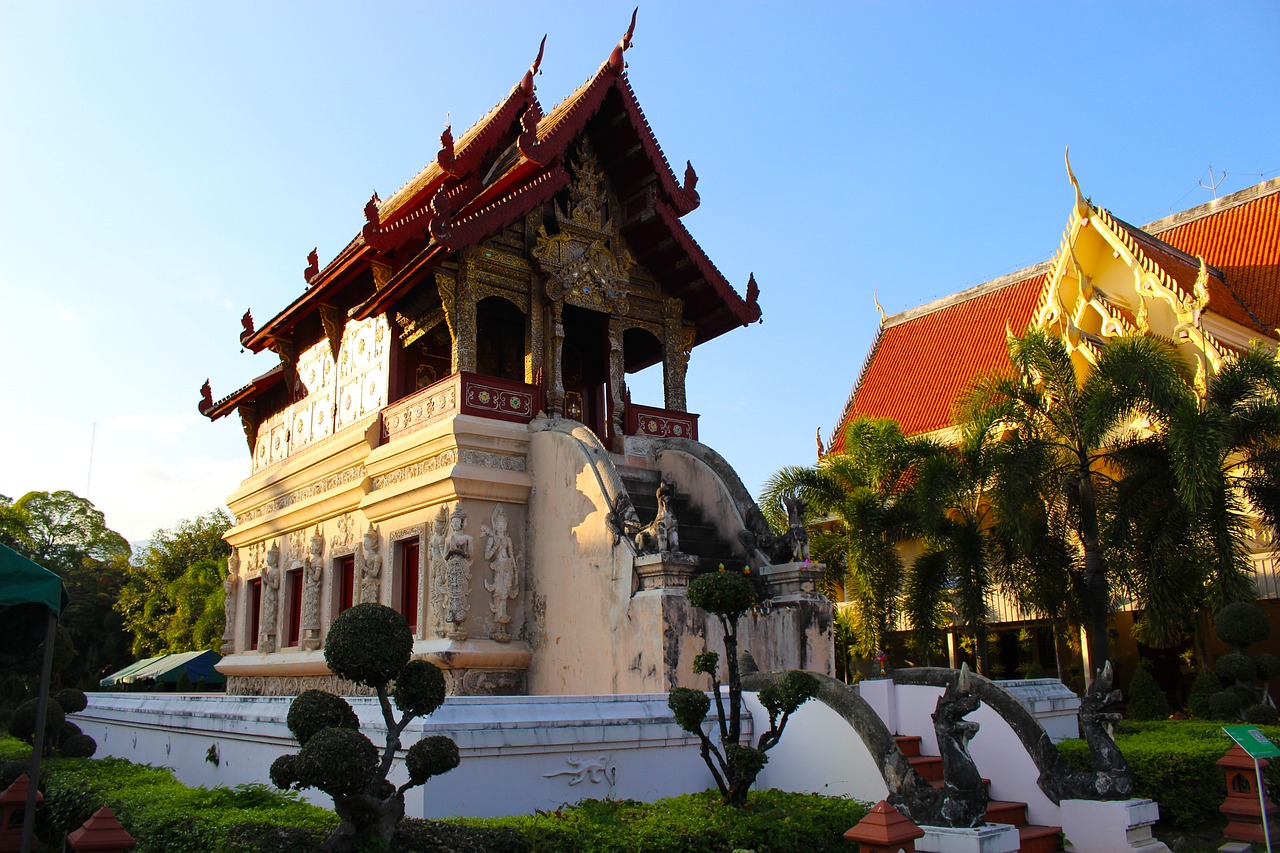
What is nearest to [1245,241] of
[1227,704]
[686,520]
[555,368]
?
[1227,704]

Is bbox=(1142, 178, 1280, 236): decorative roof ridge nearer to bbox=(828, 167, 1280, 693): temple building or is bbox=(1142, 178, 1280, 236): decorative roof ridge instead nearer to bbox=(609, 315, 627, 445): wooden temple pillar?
bbox=(828, 167, 1280, 693): temple building

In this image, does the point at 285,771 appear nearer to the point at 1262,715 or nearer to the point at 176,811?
the point at 176,811

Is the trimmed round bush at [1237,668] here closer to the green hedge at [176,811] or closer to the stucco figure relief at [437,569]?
the stucco figure relief at [437,569]

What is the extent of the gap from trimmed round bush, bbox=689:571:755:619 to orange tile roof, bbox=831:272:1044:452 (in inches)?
723

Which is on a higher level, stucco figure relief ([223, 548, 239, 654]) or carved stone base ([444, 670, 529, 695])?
stucco figure relief ([223, 548, 239, 654])

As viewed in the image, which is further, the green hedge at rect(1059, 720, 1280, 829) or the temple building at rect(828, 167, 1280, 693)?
the temple building at rect(828, 167, 1280, 693)

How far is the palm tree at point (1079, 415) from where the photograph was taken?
44.2ft

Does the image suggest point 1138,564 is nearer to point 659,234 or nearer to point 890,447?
point 890,447

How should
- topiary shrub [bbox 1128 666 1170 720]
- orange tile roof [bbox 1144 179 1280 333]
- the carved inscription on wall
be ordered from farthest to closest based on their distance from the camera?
orange tile roof [bbox 1144 179 1280 333] → the carved inscription on wall → topiary shrub [bbox 1128 666 1170 720]

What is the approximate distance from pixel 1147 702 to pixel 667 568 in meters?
8.52

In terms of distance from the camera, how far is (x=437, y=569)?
476 inches

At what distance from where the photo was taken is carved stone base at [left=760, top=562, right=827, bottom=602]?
1109cm

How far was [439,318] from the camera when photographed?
13.7 metres

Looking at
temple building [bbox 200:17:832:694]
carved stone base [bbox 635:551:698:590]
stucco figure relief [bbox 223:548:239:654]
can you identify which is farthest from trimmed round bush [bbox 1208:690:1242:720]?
stucco figure relief [bbox 223:548:239:654]
